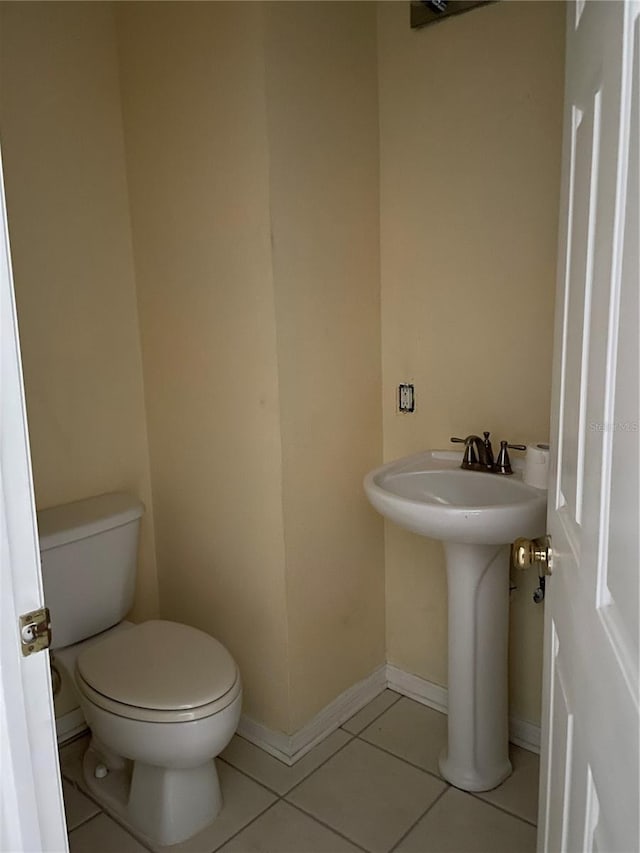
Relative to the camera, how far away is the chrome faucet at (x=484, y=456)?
192 cm

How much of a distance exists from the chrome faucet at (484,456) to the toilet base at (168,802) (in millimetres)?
1078

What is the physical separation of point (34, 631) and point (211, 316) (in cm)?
131

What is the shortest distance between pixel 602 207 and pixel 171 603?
6.42 feet

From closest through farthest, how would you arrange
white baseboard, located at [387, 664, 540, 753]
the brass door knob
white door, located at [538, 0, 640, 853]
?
white door, located at [538, 0, 640, 853] < the brass door knob < white baseboard, located at [387, 664, 540, 753]

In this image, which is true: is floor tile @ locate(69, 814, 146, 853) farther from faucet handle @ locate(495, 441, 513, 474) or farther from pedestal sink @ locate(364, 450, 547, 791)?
faucet handle @ locate(495, 441, 513, 474)

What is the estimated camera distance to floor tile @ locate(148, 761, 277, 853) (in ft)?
5.81

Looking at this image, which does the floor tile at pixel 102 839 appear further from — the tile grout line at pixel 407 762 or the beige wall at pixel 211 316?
the tile grout line at pixel 407 762

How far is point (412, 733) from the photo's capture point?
86.0 inches

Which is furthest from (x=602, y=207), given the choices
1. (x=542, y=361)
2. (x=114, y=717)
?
(x=114, y=717)

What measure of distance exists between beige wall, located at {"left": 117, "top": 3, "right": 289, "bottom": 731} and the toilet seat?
0.25m

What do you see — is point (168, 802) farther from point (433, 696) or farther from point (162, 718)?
point (433, 696)

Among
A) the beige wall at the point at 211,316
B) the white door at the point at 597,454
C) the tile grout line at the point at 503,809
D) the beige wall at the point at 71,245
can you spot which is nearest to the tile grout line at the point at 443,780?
the tile grout line at the point at 503,809

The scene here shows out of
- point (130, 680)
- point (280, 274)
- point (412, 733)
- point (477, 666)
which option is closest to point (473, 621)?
point (477, 666)

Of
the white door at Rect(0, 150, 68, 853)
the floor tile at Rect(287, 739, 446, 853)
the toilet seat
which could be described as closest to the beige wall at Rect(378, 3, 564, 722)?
the floor tile at Rect(287, 739, 446, 853)
